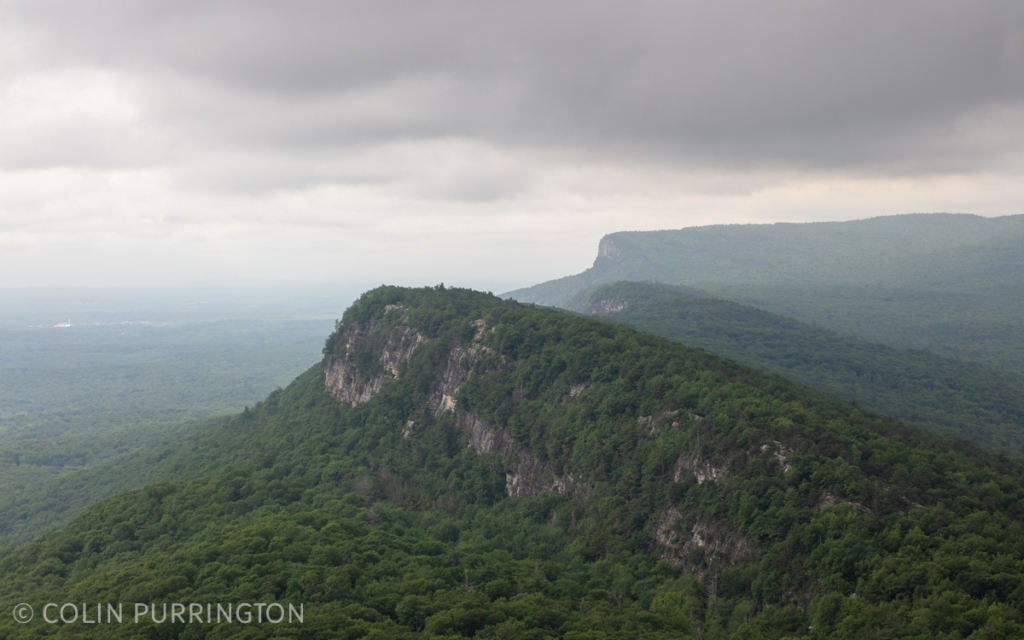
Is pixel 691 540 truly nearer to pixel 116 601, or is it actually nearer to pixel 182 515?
pixel 116 601

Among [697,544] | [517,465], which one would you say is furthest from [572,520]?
[697,544]

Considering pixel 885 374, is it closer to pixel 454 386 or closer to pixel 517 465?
pixel 517 465

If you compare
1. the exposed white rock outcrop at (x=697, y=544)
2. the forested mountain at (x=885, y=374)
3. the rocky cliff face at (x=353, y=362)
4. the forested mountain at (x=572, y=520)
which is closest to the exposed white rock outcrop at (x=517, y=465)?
the forested mountain at (x=572, y=520)

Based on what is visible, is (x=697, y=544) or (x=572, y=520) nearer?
(x=697, y=544)

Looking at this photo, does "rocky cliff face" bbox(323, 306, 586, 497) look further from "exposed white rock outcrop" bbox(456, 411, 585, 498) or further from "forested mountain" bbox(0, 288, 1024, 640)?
"forested mountain" bbox(0, 288, 1024, 640)

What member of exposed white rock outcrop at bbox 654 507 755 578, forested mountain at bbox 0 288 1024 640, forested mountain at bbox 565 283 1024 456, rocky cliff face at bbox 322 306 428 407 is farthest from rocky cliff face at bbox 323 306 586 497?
forested mountain at bbox 565 283 1024 456

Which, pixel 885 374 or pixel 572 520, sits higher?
pixel 885 374

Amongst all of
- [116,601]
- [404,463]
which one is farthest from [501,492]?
[116,601]

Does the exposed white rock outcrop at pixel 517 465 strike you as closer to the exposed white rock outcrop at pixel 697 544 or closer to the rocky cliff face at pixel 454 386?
the rocky cliff face at pixel 454 386
